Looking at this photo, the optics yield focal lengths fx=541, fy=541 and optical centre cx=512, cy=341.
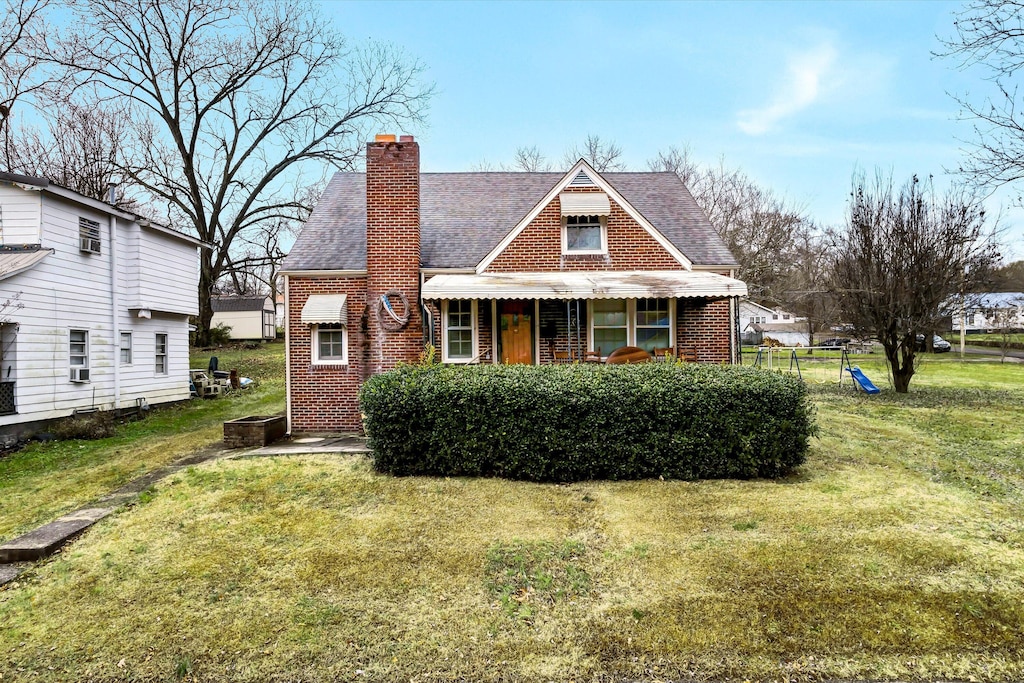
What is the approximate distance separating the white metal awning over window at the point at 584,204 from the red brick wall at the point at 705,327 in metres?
2.95

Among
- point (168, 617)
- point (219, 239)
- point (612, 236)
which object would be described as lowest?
point (168, 617)

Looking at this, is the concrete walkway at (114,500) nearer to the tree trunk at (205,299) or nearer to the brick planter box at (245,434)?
the brick planter box at (245,434)

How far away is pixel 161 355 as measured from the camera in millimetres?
18250

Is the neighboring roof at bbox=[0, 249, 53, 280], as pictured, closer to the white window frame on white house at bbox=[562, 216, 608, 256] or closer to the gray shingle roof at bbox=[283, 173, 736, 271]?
the gray shingle roof at bbox=[283, 173, 736, 271]

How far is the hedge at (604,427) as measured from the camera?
7.96 meters

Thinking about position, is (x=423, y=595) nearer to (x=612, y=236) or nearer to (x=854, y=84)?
(x=612, y=236)

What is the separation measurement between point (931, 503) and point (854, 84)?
13.7m

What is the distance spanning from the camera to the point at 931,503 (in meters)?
6.84

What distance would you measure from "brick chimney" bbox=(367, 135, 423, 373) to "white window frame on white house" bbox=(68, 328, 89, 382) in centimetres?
834

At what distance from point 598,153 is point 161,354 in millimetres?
34465

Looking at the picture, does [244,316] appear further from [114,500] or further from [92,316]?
[114,500]

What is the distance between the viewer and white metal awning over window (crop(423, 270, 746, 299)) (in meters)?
11.5

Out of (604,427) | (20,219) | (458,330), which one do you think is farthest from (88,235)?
(604,427)

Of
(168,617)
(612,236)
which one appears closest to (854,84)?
(612,236)
